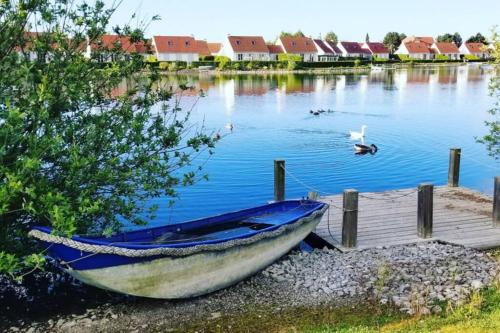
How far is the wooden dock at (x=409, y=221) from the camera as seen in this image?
11.2m

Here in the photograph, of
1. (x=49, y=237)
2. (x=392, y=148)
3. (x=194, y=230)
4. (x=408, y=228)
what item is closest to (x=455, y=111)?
(x=392, y=148)

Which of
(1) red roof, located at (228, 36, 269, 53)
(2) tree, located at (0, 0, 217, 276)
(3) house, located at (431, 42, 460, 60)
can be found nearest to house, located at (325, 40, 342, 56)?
(1) red roof, located at (228, 36, 269, 53)

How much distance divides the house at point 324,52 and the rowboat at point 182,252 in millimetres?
115983

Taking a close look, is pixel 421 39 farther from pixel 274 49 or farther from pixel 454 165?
pixel 454 165

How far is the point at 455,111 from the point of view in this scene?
40.7 metres

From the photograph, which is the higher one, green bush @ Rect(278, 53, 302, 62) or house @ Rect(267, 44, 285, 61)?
house @ Rect(267, 44, 285, 61)

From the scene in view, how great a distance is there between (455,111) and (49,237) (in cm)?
3874

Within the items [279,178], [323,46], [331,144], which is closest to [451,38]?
[323,46]

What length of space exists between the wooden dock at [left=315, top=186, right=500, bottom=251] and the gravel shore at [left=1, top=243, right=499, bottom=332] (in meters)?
0.61

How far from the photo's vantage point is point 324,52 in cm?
12312

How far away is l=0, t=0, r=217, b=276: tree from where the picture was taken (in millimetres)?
7473

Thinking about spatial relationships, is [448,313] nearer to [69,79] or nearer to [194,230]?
[194,230]

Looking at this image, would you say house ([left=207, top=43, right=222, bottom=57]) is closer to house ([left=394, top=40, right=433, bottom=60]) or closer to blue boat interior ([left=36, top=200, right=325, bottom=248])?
house ([left=394, top=40, right=433, bottom=60])

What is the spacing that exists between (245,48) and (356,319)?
352 ft
